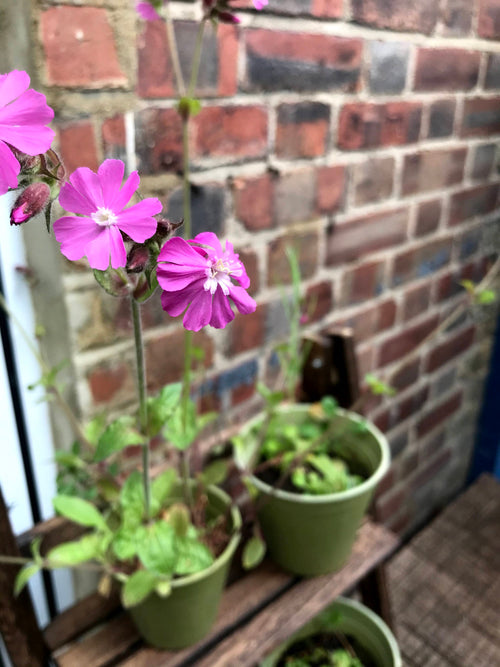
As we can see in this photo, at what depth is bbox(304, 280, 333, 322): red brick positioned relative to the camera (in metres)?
0.88

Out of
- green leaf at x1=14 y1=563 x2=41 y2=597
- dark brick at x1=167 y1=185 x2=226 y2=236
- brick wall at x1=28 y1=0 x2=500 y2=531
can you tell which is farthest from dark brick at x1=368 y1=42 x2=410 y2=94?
green leaf at x1=14 y1=563 x2=41 y2=597

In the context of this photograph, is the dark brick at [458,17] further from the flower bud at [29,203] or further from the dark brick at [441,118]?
the flower bud at [29,203]

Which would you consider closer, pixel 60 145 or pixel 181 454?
pixel 60 145

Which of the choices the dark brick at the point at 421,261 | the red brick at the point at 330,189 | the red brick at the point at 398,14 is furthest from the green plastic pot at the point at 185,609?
the red brick at the point at 398,14

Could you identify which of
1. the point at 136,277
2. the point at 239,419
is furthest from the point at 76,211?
the point at 239,419

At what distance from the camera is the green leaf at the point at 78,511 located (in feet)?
1.87

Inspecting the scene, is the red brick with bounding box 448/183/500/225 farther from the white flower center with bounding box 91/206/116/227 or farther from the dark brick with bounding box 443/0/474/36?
the white flower center with bounding box 91/206/116/227

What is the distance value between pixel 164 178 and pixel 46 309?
0.63 ft

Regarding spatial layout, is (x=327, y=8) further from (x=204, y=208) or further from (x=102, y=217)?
(x=102, y=217)

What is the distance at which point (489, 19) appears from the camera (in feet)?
3.24

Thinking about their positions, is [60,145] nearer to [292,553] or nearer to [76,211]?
[76,211]

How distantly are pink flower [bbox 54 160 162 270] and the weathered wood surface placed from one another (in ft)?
1.67

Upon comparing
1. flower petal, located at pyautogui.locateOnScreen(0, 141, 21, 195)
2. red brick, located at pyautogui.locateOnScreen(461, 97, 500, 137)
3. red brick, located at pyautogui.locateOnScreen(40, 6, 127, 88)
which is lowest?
red brick, located at pyautogui.locateOnScreen(461, 97, 500, 137)

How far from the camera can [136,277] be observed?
39cm
